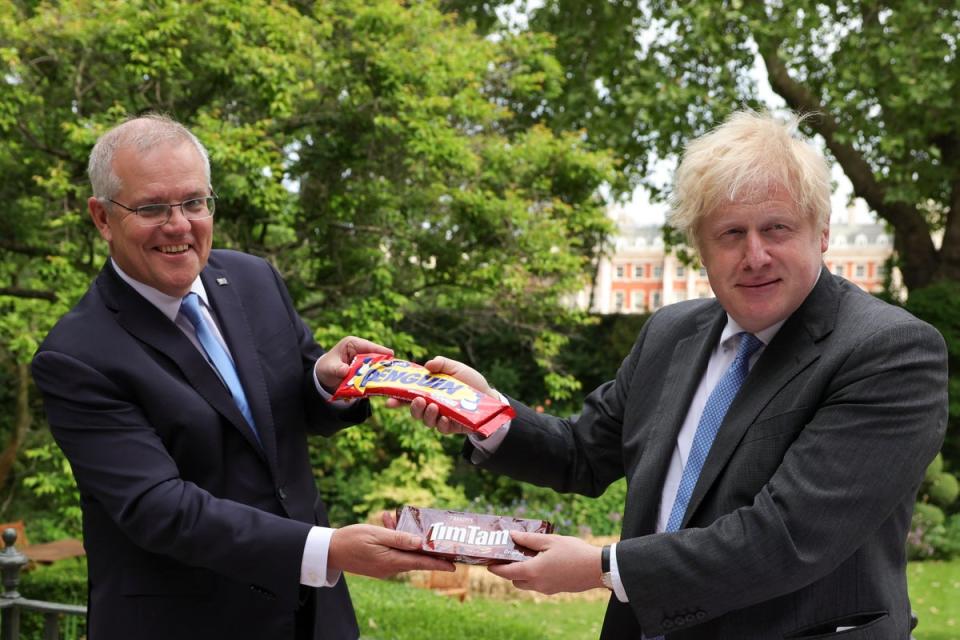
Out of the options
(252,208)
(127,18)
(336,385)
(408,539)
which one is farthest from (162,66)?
(408,539)

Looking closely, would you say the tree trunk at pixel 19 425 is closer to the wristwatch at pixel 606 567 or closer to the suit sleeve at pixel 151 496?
the suit sleeve at pixel 151 496

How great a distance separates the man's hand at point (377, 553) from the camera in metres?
2.43

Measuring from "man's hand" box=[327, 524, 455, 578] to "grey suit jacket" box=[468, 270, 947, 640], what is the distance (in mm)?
511

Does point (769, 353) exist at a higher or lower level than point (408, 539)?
higher

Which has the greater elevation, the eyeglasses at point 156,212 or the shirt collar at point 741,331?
the eyeglasses at point 156,212

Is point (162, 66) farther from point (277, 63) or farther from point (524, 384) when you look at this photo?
point (524, 384)

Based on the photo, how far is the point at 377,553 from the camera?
96.1 inches

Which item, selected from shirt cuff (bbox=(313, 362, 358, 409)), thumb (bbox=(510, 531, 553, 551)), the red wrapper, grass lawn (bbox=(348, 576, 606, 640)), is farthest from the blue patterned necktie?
grass lawn (bbox=(348, 576, 606, 640))

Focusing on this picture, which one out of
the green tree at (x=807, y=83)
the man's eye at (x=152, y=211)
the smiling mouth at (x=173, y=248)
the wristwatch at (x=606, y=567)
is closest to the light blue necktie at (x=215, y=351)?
the smiling mouth at (x=173, y=248)

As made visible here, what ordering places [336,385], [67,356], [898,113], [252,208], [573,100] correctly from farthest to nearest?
[573,100]
[898,113]
[252,208]
[336,385]
[67,356]

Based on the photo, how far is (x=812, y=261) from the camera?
2312mm

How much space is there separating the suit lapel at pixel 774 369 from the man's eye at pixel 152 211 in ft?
5.09

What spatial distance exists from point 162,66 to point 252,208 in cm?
163

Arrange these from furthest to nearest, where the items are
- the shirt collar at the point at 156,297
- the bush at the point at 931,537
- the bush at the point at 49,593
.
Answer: the bush at the point at 931,537, the bush at the point at 49,593, the shirt collar at the point at 156,297
